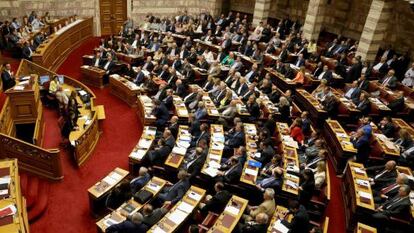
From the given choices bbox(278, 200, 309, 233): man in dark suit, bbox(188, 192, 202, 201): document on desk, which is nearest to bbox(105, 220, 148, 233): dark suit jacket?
bbox(188, 192, 202, 201): document on desk

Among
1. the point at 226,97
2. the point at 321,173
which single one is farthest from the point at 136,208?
the point at 226,97

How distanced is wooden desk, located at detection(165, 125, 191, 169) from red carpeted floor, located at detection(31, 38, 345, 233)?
1.72 meters

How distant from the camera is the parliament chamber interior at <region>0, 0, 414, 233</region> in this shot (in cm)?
751

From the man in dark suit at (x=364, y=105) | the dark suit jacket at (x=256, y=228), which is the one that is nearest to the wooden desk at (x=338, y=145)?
the man in dark suit at (x=364, y=105)

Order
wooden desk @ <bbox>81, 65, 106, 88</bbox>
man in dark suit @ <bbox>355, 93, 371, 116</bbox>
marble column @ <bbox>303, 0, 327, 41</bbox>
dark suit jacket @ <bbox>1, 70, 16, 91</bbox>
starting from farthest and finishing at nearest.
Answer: marble column @ <bbox>303, 0, 327, 41</bbox>
wooden desk @ <bbox>81, 65, 106, 88</bbox>
man in dark suit @ <bbox>355, 93, 371, 116</bbox>
dark suit jacket @ <bbox>1, 70, 16, 91</bbox>

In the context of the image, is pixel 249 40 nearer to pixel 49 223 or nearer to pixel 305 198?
pixel 305 198

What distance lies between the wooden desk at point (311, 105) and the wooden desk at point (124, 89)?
6.12 meters

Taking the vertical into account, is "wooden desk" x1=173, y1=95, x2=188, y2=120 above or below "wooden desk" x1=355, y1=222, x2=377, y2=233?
above

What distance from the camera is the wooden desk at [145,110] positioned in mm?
11203

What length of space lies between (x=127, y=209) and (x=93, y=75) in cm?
907

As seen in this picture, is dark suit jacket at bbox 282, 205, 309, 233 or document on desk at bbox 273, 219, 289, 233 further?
document on desk at bbox 273, 219, 289, 233

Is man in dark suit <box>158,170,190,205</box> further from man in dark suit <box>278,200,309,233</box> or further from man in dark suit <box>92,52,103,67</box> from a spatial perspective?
man in dark suit <box>92,52,103,67</box>

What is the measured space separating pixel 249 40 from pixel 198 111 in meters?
7.80

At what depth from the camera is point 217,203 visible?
7.47 metres
